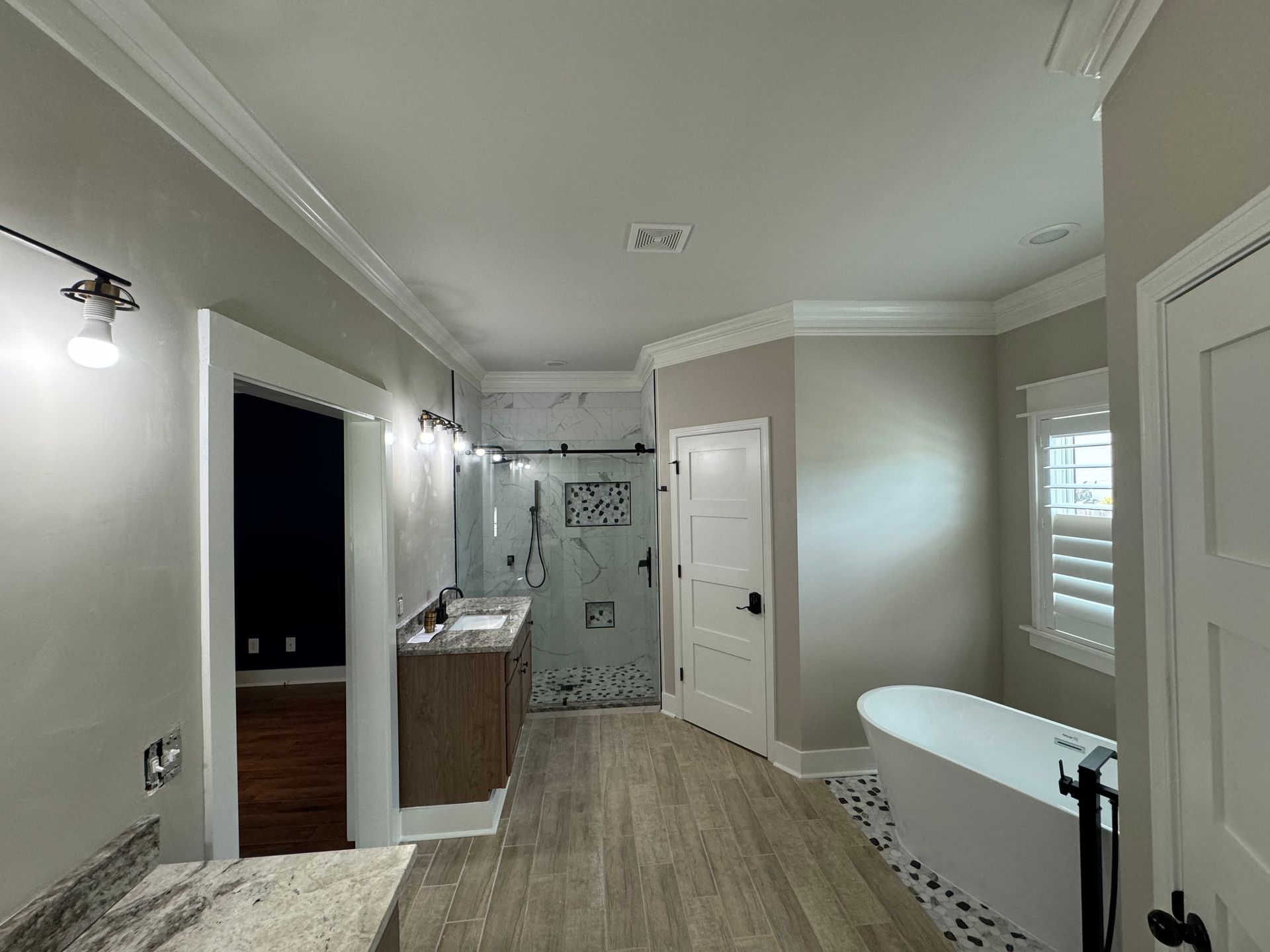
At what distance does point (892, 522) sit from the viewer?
3186mm

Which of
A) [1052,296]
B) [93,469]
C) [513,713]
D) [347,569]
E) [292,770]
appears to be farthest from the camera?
[292,770]

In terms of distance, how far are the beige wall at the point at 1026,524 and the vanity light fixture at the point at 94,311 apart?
11.2 feet

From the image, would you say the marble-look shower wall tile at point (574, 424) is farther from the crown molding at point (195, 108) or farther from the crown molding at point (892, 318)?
the crown molding at point (195, 108)

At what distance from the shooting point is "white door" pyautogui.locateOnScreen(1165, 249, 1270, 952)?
2.51 ft

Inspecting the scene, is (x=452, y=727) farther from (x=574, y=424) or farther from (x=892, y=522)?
(x=574, y=424)

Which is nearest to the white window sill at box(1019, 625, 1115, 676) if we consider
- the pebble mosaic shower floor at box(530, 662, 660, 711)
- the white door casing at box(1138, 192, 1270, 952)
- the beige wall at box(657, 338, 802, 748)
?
the beige wall at box(657, 338, 802, 748)

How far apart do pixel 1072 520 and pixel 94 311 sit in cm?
360

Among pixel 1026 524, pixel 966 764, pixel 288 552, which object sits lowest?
pixel 966 764

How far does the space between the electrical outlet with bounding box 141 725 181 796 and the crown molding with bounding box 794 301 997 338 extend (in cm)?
305

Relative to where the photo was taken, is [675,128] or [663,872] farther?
[663,872]

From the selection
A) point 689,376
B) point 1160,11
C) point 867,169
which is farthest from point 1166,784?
point 689,376

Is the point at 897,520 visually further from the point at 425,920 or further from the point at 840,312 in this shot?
the point at 425,920

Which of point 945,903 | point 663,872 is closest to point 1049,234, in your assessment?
point 945,903

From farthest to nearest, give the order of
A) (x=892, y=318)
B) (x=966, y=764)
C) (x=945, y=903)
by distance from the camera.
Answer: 1. (x=892, y=318)
2. (x=966, y=764)
3. (x=945, y=903)
